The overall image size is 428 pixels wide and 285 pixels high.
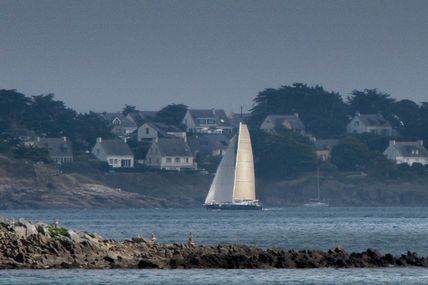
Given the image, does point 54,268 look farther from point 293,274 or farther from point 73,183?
point 73,183

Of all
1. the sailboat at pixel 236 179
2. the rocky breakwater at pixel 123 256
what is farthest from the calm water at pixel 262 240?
the sailboat at pixel 236 179

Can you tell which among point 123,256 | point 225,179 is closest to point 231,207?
point 225,179

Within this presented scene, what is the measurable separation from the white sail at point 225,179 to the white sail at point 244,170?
4.11 ft

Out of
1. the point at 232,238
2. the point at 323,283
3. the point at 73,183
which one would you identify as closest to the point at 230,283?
the point at 323,283

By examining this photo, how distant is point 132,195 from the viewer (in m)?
196

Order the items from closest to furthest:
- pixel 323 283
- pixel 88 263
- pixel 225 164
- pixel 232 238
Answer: pixel 323 283, pixel 88 263, pixel 232 238, pixel 225 164

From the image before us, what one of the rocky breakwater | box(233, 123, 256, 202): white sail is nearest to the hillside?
box(233, 123, 256, 202): white sail

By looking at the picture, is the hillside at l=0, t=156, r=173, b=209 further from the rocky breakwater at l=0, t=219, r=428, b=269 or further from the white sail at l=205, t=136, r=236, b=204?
the rocky breakwater at l=0, t=219, r=428, b=269

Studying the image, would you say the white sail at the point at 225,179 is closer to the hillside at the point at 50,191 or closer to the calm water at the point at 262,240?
the calm water at the point at 262,240

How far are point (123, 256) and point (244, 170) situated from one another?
92.4 metres

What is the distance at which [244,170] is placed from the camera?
156625mm

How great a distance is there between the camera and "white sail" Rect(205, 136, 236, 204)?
160125mm

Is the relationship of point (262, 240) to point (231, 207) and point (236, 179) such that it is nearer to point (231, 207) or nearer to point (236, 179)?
point (236, 179)

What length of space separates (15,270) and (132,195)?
13518 centimetres
